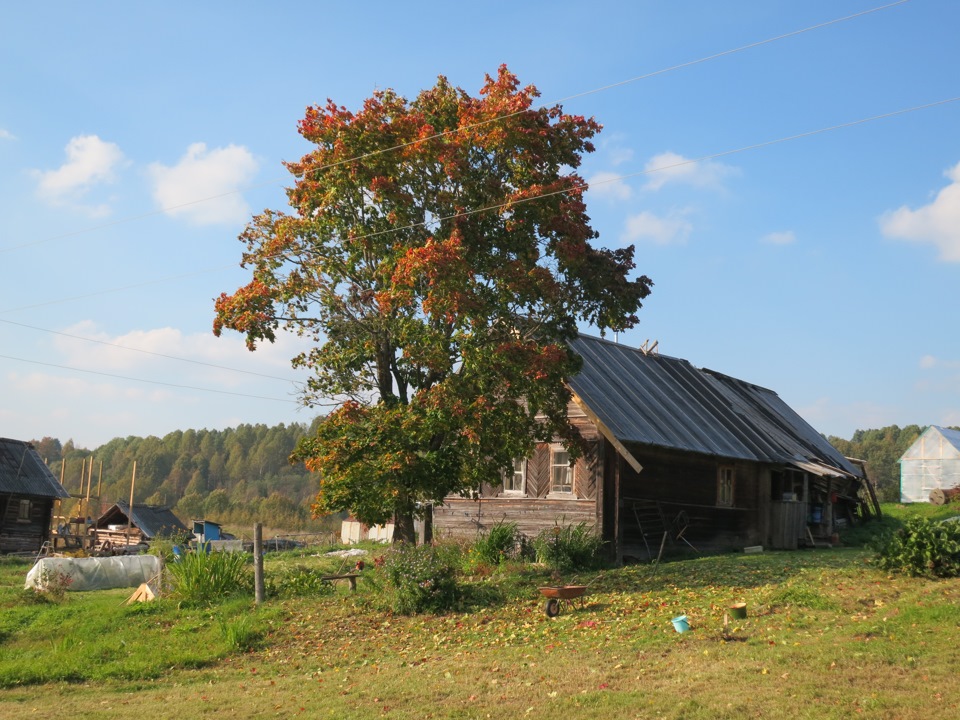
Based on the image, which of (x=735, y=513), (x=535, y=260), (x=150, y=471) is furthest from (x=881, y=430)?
(x=535, y=260)

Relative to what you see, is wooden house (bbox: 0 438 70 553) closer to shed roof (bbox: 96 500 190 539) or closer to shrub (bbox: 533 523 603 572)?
shed roof (bbox: 96 500 190 539)

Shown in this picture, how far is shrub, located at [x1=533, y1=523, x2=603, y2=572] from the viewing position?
76.9 ft

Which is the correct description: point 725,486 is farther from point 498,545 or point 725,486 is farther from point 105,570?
point 105,570

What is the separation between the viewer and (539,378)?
19656 millimetres

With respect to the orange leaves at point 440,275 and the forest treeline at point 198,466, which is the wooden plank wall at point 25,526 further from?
the forest treeline at point 198,466

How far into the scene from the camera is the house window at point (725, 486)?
29.2 meters

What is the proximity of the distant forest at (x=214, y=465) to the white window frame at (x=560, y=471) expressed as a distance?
266 ft

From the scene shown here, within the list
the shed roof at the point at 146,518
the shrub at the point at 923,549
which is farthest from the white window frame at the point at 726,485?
the shed roof at the point at 146,518

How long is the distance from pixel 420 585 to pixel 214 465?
127026mm

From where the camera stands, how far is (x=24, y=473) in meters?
43.8

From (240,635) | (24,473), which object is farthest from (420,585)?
(24,473)

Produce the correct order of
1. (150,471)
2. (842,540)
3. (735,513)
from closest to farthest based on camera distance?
(735,513) < (842,540) < (150,471)

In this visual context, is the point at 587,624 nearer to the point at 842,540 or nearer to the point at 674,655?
the point at 674,655

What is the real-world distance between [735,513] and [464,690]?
62.5 ft
